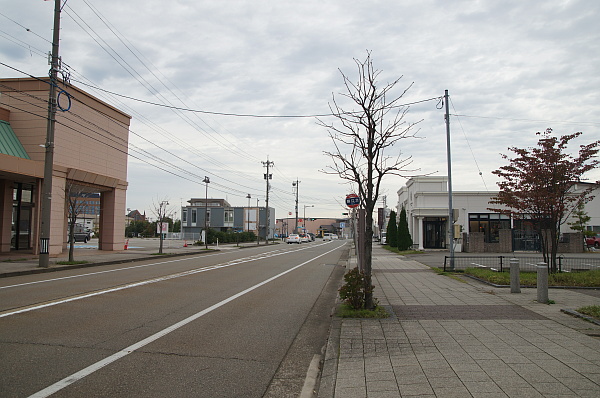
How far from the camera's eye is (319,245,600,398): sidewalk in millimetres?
4641

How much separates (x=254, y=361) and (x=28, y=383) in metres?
2.55

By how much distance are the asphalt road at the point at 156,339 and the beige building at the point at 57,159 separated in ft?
41.6

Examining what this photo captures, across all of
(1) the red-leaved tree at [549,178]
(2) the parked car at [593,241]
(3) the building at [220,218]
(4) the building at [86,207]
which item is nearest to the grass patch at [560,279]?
(1) the red-leaved tree at [549,178]

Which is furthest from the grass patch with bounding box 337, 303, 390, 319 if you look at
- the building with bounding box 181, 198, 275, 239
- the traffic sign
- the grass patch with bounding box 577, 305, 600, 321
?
the building with bounding box 181, 198, 275, 239

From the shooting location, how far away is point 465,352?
5.94 metres

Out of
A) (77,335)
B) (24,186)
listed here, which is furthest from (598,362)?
(24,186)

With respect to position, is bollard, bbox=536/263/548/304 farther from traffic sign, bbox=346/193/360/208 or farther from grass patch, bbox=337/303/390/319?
traffic sign, bbox=346/193/360/208

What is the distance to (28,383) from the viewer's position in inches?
190

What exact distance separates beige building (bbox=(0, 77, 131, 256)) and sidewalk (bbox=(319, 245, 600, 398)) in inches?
777

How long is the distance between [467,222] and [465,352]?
3382 centimetres

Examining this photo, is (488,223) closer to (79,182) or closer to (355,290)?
(79,182)

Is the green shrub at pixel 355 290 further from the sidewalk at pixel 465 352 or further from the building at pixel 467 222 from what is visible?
the building at pixel 467 222

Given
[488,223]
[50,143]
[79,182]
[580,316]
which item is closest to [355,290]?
[580,316]

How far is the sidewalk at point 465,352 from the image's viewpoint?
4641mm
